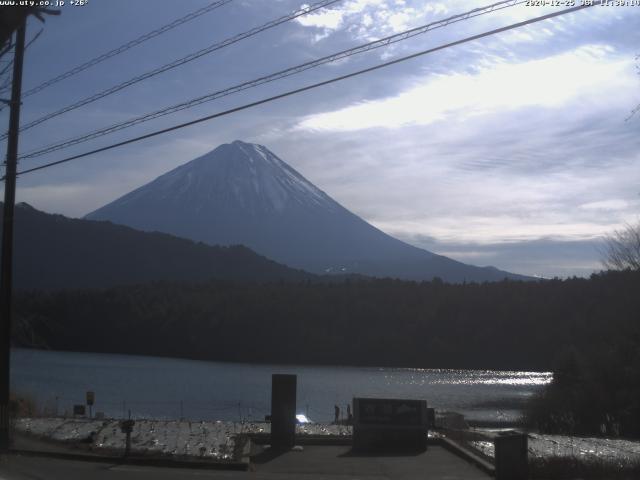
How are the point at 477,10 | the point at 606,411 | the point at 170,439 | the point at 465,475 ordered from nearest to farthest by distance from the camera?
1. the point at 477,10
2. the point at 465,475
3. the point at 170,439
4. the point at 606,411

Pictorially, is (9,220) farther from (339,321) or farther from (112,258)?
(112,258)

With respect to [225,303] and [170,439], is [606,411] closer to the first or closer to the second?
[170,439]

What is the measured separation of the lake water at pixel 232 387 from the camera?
49625 millimetres

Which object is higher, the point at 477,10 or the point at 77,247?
the point at 77,247

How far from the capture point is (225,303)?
11706 cm

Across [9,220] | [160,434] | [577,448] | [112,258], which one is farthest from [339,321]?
[577,448]

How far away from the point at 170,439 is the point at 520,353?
279ft

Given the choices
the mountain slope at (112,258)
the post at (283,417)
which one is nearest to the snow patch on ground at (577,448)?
the post at (283,417)

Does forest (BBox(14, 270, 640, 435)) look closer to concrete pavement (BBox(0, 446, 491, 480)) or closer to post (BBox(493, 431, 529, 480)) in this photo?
concrete pavement (BBox(0, 446, 491, 480))

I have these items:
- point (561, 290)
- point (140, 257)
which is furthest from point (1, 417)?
point (140, 257)

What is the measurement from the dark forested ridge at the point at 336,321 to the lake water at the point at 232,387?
16.4 ft

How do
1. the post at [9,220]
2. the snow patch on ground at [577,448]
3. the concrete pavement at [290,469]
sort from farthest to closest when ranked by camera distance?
the post at [9,220] < the snow patch on ground at [577,448] < the concrete pavement at [290,469]

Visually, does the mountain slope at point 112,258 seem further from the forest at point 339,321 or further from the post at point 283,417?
the post at point 283,417

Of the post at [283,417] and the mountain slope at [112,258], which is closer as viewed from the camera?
the post at [283,417]
